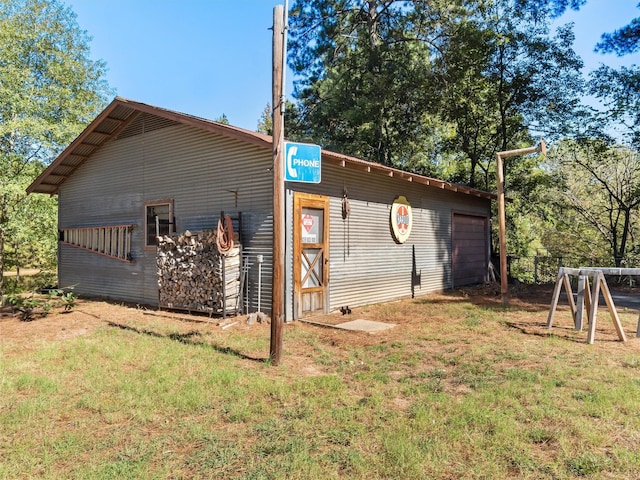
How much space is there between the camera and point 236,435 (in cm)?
321

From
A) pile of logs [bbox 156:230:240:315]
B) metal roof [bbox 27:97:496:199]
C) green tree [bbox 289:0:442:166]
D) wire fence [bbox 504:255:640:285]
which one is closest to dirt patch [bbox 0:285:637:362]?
pile of logs [bbox 156:230:240:315]

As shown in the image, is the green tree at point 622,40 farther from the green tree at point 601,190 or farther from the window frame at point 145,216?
the window frame at point 145,216

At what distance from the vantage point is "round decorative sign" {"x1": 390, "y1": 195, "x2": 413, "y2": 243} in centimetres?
1005

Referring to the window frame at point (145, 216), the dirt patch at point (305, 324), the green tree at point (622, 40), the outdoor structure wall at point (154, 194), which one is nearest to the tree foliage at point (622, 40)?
the green tree at point (622, 40)

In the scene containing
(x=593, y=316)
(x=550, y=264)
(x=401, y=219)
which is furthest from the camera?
(x=550, y=264)

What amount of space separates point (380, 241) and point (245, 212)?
3347 millimetres

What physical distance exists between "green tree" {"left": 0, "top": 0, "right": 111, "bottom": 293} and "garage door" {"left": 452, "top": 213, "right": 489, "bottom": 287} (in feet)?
42.8

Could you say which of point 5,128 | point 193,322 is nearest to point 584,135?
point 193,322

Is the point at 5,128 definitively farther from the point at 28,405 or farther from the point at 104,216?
the point at 28,405

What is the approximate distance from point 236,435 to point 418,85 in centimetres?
1643

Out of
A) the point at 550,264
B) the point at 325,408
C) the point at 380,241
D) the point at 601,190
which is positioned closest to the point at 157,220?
the point at 380,241

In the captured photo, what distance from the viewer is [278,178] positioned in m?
5.02

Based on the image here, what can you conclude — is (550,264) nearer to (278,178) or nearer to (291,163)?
(291,163)

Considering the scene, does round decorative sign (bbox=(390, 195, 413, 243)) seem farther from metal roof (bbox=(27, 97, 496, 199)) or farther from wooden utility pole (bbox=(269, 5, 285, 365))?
wooden utility pole (bbox=(269, 5, 285, 365))
